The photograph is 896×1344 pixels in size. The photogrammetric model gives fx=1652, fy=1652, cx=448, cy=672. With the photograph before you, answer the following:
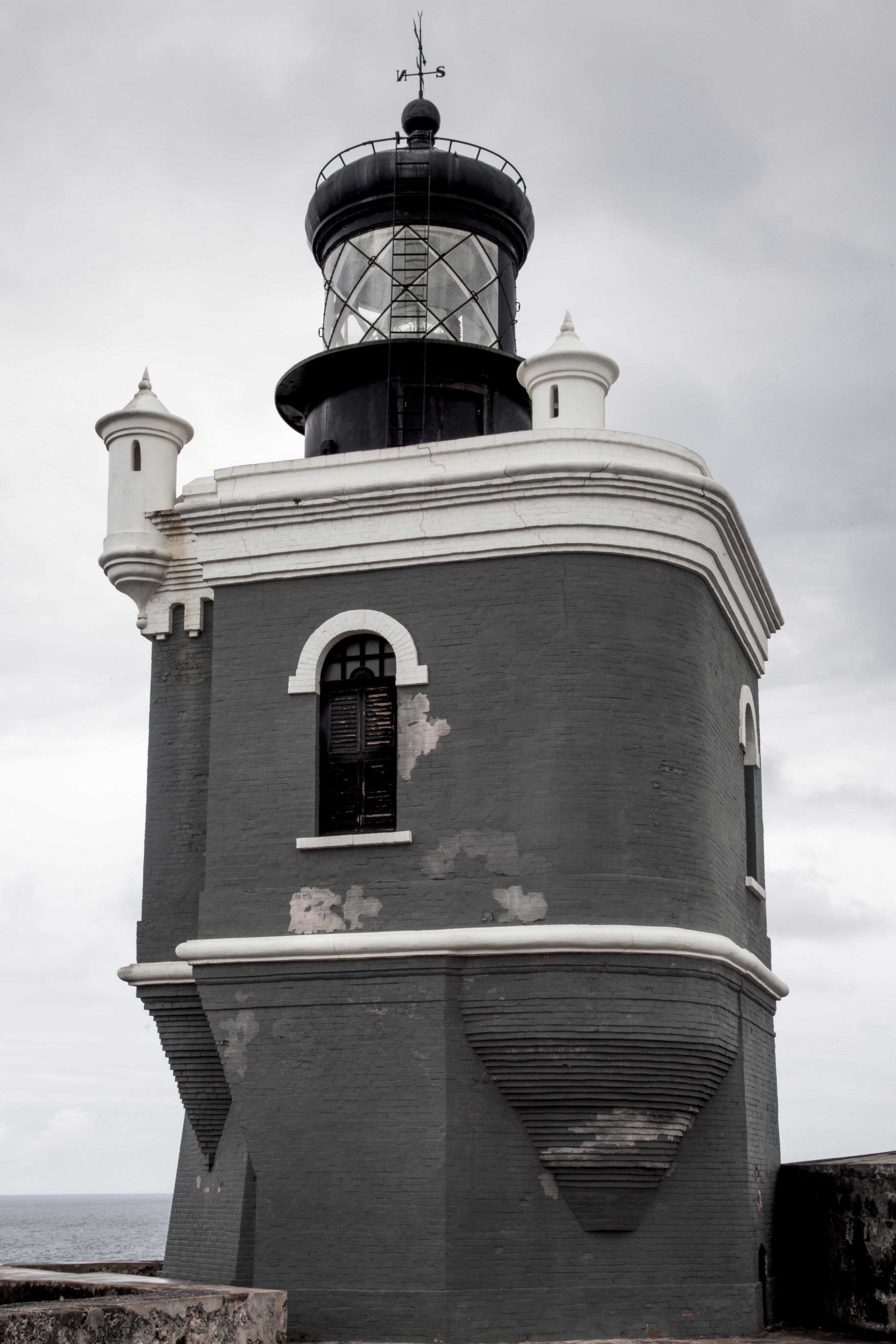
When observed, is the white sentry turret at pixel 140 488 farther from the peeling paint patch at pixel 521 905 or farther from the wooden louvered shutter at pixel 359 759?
the peeling paint patch at pixel 521 905

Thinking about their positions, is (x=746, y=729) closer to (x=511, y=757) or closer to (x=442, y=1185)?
(x=511, y=757)

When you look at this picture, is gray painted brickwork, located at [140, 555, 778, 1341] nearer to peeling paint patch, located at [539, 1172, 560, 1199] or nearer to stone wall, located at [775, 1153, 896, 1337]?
peeling paint patch, located at [539, 1172, 560, 1199]

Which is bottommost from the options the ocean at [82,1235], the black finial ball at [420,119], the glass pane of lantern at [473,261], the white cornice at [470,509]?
the ocean at [82,1235]

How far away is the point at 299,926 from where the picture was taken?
14.3 meters

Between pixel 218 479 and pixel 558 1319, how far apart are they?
26.2 ft

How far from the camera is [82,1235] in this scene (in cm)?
9250

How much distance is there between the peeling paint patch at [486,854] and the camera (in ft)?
45.3

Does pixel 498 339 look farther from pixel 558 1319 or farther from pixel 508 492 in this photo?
pixel 558 1319

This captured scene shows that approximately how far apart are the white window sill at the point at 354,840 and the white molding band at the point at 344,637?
1.33 m

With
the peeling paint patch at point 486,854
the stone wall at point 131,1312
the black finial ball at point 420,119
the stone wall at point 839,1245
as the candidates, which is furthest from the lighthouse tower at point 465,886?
the black finial ball at point 420,119

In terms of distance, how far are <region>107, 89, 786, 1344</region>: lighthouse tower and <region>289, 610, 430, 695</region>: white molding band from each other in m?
0.03

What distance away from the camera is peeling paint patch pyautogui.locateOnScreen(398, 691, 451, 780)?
47.3 ft

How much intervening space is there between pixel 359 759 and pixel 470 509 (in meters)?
2.44

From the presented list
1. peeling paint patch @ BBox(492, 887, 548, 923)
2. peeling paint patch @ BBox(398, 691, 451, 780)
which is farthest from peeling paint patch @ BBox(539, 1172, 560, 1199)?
peeling paint patch @ BBox(398, 691, 451, 780)
